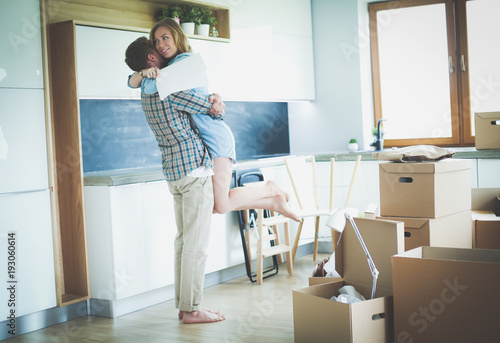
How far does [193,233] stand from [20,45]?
4.45 feet

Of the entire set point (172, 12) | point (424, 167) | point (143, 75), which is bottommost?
point (424, 167)

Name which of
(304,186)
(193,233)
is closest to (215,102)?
(193,233)

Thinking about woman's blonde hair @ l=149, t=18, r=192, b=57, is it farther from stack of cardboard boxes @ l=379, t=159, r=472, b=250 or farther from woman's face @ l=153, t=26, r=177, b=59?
stack of cardboard boxes @ l=379, t=159, r=472, b=250

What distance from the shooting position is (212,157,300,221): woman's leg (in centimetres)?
337

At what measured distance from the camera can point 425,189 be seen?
2852 millimetres

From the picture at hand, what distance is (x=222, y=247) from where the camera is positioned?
4.23m

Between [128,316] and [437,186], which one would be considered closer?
[437,186]

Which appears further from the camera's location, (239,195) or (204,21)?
(204,21)

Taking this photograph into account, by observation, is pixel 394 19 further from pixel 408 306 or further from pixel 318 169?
pixel 408 306

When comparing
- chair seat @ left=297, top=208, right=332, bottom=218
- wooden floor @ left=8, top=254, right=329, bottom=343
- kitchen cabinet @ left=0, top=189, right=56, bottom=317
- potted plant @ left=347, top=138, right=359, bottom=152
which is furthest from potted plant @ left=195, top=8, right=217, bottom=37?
wooden floor @ left=8, top=254, right=329, bottom=343

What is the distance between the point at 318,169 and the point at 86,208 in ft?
7.44

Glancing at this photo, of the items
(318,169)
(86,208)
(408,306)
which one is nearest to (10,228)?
(86,208)

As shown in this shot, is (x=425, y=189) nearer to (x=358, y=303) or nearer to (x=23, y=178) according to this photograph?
(x=358, y=303)

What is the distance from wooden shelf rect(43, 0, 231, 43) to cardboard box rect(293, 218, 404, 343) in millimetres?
2056
